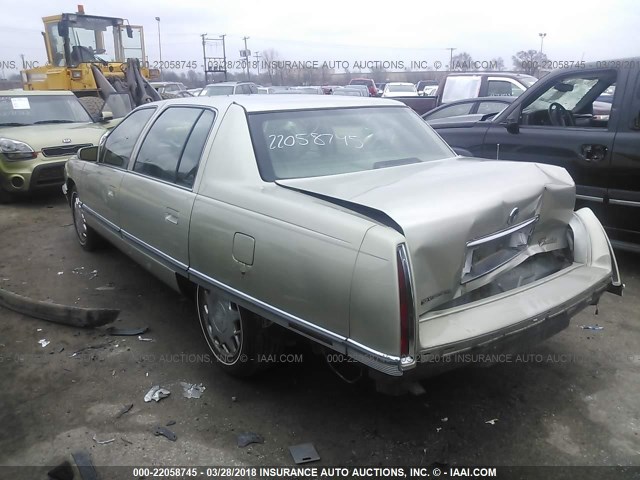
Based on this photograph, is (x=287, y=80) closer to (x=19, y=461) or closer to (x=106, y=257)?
(x=106, y=257)

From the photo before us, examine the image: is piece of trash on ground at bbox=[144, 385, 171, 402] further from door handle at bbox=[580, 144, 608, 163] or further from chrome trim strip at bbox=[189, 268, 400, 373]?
door handle at bbox=[580, 144, 608, 163]

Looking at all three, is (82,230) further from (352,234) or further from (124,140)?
(352,234)

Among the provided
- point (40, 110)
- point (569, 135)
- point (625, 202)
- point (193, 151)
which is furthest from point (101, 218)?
point (40, 110)

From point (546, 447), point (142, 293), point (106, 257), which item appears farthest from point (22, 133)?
point (546, 447)

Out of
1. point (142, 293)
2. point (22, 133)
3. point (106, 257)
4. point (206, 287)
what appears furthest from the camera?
point (22, 133)

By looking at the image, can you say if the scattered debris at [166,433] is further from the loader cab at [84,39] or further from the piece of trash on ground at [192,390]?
the loader cab at [84,39]

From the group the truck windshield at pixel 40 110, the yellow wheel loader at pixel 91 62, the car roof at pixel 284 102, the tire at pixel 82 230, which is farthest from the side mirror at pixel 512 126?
the yellow wheel loader at pixel 91 62

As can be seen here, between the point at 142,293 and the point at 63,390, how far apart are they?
150cm

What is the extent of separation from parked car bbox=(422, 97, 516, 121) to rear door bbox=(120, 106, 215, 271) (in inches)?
214

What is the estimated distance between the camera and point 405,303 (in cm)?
214

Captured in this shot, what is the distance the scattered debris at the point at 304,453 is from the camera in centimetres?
262

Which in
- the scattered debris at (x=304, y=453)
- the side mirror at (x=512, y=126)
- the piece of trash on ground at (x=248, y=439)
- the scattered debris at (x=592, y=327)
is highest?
the side mirror at (x=512, y=126)

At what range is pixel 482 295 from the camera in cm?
264

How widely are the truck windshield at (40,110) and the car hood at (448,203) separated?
24.0ft
